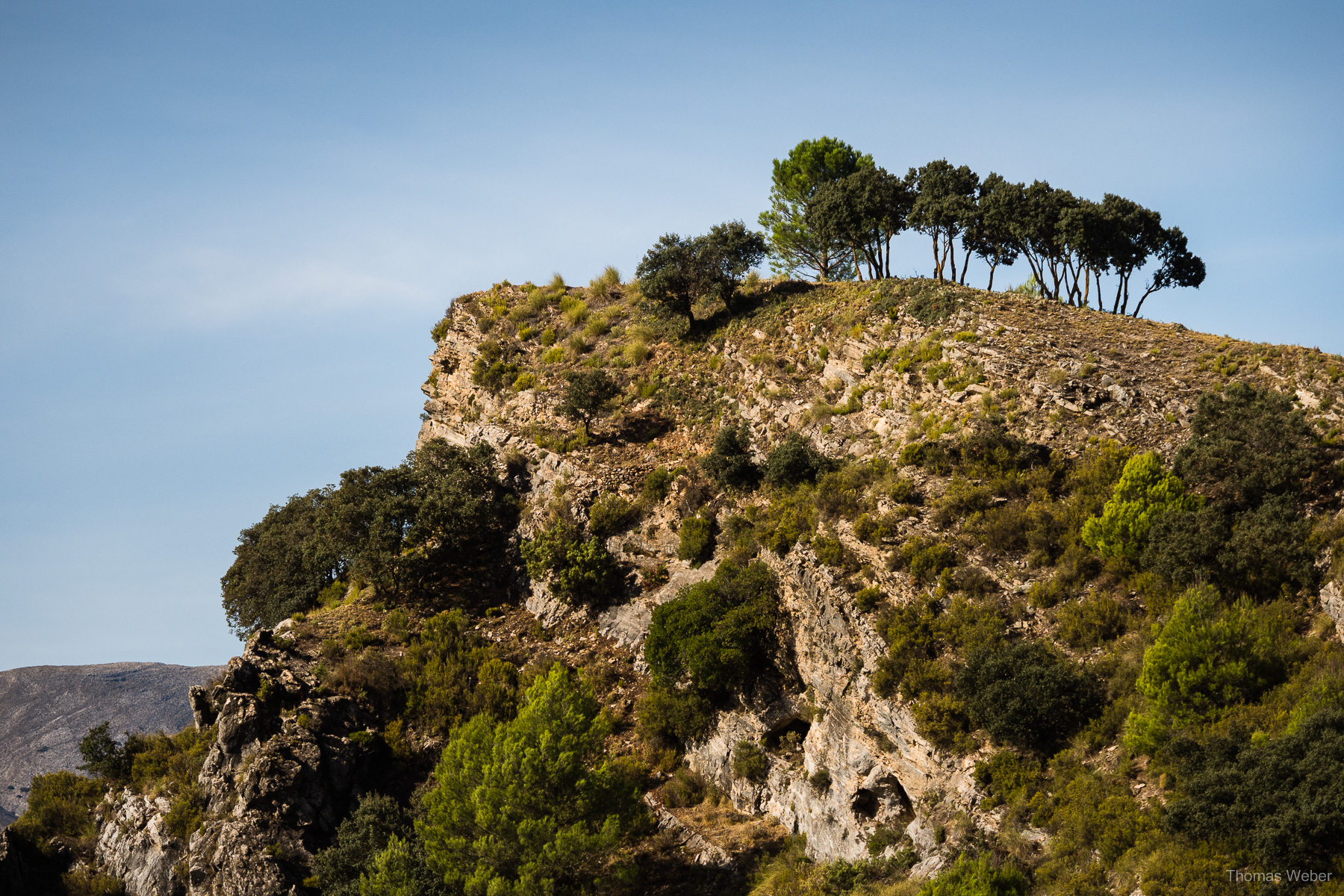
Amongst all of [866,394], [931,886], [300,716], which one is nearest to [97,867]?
[300,716]

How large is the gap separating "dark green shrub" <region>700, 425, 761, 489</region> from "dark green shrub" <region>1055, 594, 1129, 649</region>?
17789mm

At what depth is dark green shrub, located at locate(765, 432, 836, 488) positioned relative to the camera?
42.9 metres

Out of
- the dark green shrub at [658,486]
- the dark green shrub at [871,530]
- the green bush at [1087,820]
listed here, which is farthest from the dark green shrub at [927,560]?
the dark green shrub at [658,486]

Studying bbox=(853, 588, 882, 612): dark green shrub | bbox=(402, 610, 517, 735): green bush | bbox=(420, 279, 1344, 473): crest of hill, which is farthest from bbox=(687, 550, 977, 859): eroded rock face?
bbox=(420, 279, 1344, 473): crest of hill

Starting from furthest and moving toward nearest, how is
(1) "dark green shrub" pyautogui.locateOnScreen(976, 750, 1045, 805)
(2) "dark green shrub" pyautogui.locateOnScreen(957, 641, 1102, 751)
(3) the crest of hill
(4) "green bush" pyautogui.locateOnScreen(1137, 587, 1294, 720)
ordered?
(3) the crest of hill, (2) "dark green shrub" pyautogui.locateOnScreen(957, 641, 1102, 751), (1) "dark green shrub" pyautogui.locateOnScreen(976, 750, 1045, 805), (4) "green bush" pyautogui.locateOnScreen(1137, 587, 1294, 720)

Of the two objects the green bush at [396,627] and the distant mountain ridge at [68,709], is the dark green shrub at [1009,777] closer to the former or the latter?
the green bush at [396,627]

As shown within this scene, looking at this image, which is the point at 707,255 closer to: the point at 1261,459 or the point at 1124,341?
the point at 1124,341

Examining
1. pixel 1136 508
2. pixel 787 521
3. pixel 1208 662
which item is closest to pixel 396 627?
pixel 787 521

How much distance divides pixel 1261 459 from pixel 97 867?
5297 cm

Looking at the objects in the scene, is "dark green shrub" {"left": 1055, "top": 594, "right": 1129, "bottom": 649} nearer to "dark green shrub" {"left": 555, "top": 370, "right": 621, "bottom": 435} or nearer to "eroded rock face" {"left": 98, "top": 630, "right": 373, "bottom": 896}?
"dark green shrub" {"left": 555, "top": 370, "right": 621, "bottom": 435}

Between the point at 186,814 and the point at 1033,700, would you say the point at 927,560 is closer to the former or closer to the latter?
the point at 1033,700

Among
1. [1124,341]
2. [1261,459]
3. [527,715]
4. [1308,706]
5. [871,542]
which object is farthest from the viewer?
[1124,341]

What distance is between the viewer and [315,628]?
45.8m

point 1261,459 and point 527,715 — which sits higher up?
point 1261,459
